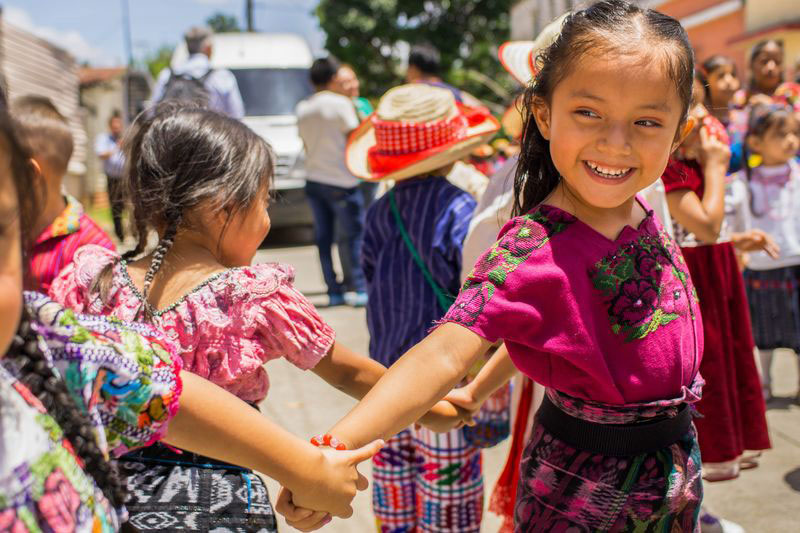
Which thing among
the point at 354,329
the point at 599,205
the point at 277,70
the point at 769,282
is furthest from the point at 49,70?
the point at 599,205

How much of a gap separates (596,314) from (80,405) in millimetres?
947

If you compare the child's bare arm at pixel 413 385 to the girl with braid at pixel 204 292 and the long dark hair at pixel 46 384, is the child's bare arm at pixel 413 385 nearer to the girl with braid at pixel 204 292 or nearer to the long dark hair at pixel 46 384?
the girl with braid at pixel 204 292

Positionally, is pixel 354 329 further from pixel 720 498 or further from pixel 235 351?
pixel 235 351

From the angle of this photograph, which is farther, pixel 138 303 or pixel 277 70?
pixel 277 70

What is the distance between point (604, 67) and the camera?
161cm

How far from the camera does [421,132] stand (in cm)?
301

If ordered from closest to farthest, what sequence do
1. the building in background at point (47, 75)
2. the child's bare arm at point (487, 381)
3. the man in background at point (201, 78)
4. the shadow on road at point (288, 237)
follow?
1. the child's bare arm at point (487, 381)
2. the man in background at point (201, 78)
3. the shadow on road at point (288, 237)
4. the building in background at point (47, 75)

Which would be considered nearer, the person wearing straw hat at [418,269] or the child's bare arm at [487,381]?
the child's bare arm at [487,381]

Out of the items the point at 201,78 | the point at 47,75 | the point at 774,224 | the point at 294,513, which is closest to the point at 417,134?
the point at 294,513

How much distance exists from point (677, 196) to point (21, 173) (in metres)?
2.30

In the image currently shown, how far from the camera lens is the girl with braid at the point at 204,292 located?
1.69m

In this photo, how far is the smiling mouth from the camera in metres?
1.65

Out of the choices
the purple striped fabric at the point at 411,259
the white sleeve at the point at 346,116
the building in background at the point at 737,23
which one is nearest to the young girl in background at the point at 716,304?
the purple striped fabric at the point at 411,259

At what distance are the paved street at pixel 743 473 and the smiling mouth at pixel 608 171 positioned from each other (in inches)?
83.5
